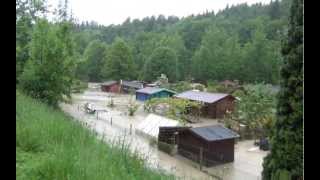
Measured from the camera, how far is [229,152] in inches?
284

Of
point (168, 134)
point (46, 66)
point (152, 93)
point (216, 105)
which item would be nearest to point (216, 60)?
point (152, 93)

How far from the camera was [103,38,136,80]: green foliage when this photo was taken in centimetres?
1906

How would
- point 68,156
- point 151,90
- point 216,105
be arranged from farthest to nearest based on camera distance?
1. point 151,90
2. point 216,105
3. point 68,156

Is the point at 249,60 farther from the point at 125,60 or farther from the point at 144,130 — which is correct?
the point at 144,130

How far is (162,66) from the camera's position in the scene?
19.4 metres

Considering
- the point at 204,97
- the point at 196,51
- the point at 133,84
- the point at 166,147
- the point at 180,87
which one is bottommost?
the point at 166,147

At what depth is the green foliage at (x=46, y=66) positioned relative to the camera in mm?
7047

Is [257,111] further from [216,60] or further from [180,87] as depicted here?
[216,60]

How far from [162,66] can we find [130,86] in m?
2.14

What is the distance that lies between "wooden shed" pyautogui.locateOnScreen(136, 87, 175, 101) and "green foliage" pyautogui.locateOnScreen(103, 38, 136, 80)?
3.40m

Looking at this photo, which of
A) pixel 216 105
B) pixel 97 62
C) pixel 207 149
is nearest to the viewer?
pixel 207 149

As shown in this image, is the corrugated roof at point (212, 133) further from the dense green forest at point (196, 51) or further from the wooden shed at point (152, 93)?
the wooden shed at point (152, 93)

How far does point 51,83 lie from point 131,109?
505cm
